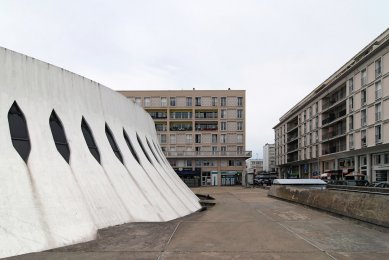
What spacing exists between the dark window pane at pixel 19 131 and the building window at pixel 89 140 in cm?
290

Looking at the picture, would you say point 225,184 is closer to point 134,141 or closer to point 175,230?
point 134,141

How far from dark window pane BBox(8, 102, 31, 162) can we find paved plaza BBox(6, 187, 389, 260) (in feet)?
11.3

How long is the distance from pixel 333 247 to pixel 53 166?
8.69 meters

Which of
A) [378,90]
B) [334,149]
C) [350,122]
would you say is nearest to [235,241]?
[378,90]

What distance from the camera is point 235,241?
10.1 metres

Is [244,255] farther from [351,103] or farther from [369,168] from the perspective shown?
[351,103]

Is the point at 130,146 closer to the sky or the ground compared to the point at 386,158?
closer to the sky

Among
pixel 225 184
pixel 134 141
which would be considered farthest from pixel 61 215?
pixel 225 184

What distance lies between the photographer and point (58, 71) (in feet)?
41.5

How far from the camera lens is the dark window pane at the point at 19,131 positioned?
1018cm

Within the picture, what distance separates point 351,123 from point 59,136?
43.9 metres

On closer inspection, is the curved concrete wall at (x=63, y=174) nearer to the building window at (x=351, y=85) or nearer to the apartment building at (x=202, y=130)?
the building window at (x=351, y=85)

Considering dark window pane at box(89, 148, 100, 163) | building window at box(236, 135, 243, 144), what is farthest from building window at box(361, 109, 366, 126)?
dark window pane at box(89, 148, 100, 163)

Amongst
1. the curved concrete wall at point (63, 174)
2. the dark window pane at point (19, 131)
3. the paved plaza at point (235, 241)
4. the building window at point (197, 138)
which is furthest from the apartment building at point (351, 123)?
the dark window pane at point (19, 131)
